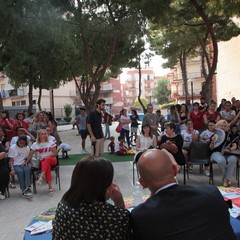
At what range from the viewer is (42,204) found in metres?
6.05

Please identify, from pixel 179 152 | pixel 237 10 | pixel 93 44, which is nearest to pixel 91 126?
pixel 179 152

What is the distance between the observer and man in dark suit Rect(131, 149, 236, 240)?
6.16 ft

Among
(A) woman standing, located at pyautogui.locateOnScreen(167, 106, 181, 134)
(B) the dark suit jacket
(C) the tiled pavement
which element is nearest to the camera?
(B) the dark suit jacket

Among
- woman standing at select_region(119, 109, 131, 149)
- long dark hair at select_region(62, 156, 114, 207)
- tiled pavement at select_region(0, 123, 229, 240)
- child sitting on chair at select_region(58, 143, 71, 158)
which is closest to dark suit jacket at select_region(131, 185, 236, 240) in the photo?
long dark hair at select_region(62, 156, 114, 207)

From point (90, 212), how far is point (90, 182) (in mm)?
179

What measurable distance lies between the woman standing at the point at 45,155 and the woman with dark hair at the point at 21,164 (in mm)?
123

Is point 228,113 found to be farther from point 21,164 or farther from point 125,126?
point 21,164

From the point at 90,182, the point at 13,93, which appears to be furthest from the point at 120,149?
the point at 13,93

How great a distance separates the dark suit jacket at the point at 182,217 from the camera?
1.87 m

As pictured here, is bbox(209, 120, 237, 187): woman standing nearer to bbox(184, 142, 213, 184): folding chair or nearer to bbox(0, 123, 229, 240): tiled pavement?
A: bbox(184, 142, 213, 184): folding chair

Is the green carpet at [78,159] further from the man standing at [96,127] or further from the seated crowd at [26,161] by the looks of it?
the seated crowd at [26,161]

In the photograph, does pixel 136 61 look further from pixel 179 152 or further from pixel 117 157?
pixel 179 152

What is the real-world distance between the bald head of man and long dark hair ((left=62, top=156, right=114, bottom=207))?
235mm

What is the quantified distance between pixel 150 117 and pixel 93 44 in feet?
27.2
